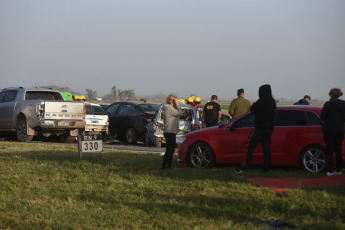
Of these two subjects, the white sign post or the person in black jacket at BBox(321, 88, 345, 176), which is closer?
the person in black jacket at BBox(321, 88, 345, 176)

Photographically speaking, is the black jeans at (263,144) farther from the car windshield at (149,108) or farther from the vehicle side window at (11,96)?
the vehicle side window at (11,96)

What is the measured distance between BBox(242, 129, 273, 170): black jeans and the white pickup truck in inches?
416

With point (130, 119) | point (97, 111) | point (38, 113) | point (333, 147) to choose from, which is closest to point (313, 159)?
point (333, 147)

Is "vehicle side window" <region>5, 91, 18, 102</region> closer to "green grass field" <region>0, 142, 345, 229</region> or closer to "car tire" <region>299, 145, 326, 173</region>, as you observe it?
"green grass field" <region>0, 142, 345, 229</region>

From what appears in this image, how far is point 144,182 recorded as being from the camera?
1112 cm

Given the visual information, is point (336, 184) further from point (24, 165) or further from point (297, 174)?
point (24, 165)

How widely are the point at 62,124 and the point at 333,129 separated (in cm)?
1220

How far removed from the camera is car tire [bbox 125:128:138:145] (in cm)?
2334

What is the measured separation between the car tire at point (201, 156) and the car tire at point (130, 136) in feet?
32.6

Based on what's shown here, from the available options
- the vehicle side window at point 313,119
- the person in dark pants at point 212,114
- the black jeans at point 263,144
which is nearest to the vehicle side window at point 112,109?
the person in dark pants at point 212,114

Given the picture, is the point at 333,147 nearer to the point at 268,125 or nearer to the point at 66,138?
the point at 268,125

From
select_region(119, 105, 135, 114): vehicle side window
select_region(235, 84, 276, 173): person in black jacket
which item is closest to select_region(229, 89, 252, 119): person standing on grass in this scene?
select_region(235, 84, 276, 173): person in black jacket

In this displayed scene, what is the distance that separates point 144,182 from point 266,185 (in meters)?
2.23

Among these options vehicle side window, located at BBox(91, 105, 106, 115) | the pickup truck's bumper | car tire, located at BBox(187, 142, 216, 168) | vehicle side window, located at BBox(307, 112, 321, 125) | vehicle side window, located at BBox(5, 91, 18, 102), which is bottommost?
car tire, located at BBox(187, 142, 216, 168)
